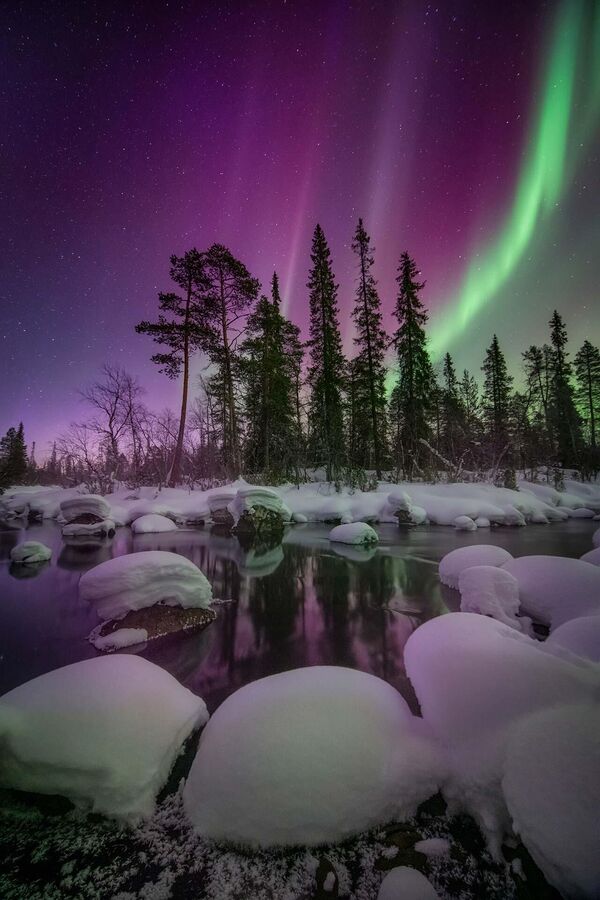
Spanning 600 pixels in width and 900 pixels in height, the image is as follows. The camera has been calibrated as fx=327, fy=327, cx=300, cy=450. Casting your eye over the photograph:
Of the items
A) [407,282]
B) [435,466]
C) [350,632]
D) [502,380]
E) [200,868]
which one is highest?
[407,282]

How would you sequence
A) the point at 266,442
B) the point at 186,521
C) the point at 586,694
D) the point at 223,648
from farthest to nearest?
1. the point at 266,442
2. the point at 186,521
3. the point at 223,648
4. the point at 586,694

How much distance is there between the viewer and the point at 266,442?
23.1 meters

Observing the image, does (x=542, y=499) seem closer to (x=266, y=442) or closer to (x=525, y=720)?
(x=266, y=442)

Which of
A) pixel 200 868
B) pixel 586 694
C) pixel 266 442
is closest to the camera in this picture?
pixel 200 868

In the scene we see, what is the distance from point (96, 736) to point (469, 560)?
20.9 feet

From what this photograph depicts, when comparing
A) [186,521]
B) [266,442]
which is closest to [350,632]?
[186,521]

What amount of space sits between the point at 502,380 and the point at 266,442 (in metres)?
26.1

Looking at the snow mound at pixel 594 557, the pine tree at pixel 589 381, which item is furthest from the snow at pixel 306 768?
the pine tree at pixel 589 381

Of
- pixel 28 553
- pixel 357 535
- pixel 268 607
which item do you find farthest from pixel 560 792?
pixel 28 553

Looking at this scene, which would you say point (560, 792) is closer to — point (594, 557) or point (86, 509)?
point (594, 557)

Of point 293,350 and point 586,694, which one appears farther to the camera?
point 293,350

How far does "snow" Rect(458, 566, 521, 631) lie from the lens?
4.59m

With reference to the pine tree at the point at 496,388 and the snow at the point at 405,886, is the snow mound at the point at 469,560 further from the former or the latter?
the pine tree at the point at 496,388

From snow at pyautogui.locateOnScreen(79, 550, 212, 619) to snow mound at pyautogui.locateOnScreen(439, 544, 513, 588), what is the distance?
497cm
